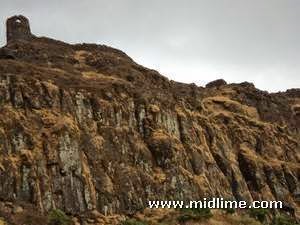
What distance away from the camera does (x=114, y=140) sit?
56.7 m

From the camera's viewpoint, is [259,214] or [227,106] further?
[227,106]

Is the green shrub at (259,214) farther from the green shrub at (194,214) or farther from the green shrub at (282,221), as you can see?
the green shrub at (194,214)

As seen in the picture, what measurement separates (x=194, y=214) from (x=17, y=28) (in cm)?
3266

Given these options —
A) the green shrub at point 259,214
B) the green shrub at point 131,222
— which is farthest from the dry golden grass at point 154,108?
the green shrub at point 131,222

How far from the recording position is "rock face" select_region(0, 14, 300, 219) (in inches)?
2002

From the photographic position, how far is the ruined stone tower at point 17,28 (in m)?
76.6

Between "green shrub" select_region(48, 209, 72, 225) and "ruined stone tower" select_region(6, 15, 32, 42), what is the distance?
3245 cm

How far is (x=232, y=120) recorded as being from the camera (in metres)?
77.1

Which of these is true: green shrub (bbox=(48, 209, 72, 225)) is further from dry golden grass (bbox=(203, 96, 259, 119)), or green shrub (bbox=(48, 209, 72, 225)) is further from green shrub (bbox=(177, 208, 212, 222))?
dry golden grass (bbox=(203, 96, 259, 119))

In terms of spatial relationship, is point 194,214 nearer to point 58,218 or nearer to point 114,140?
point 114,140

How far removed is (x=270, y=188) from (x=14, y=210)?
30.2m

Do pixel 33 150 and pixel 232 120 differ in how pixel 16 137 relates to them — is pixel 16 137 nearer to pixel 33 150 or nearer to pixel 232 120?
pixel 33 150

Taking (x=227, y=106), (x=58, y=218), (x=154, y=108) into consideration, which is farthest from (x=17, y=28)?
(x=58, y=218)

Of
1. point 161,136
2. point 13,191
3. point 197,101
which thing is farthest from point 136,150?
point 197,101
